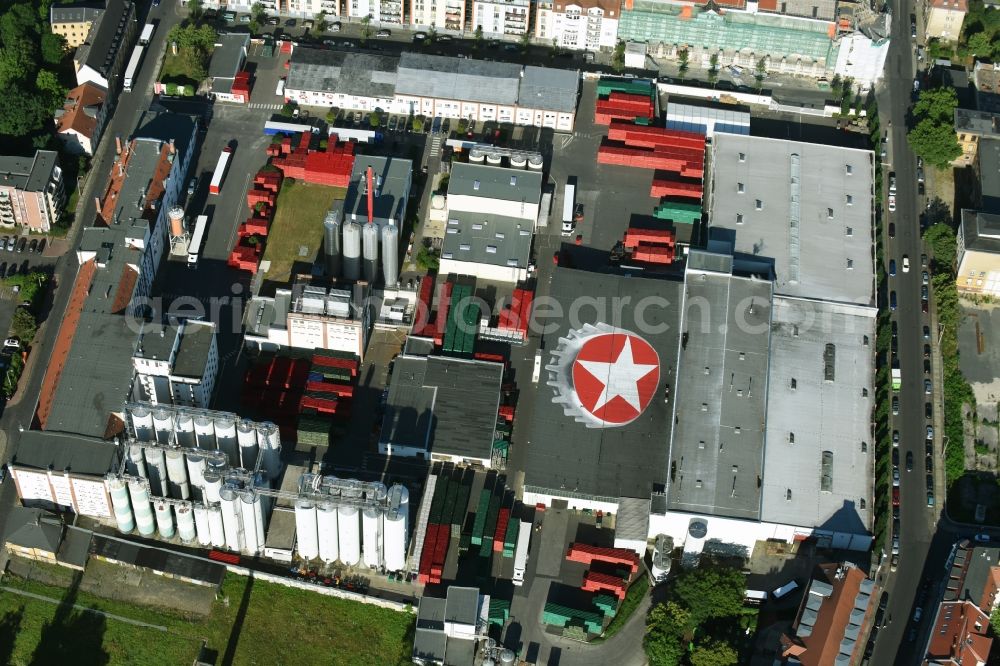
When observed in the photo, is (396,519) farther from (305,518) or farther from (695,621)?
(695,621)

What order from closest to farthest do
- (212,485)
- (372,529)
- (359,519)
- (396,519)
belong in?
(396,519) < (372,529) < (359,519) < (212,485)

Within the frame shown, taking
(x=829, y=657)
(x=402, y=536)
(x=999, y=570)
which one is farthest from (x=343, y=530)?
(x=999, y=570)

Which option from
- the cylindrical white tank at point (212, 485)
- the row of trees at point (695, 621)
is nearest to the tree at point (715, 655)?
the row of trees at point (695, 621)

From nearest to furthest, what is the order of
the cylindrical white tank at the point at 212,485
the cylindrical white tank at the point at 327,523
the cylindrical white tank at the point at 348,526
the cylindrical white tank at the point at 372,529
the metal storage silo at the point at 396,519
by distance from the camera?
the cylindrical white tank at the point at 372,529 → the cylindrical white tank at the point at 348,526 → the metal storage silo at the point at 396,519 → the cylindrical white tank at the point at 327,523 → the cylindrical white tank at the point at 212,485

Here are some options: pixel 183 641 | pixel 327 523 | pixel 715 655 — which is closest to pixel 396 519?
pixel 327 523

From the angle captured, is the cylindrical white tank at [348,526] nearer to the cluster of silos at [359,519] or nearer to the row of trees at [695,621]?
the cluster of silos at [359,519]

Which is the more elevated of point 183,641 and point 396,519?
point 396,519

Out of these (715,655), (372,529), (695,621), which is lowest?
(715,655)
